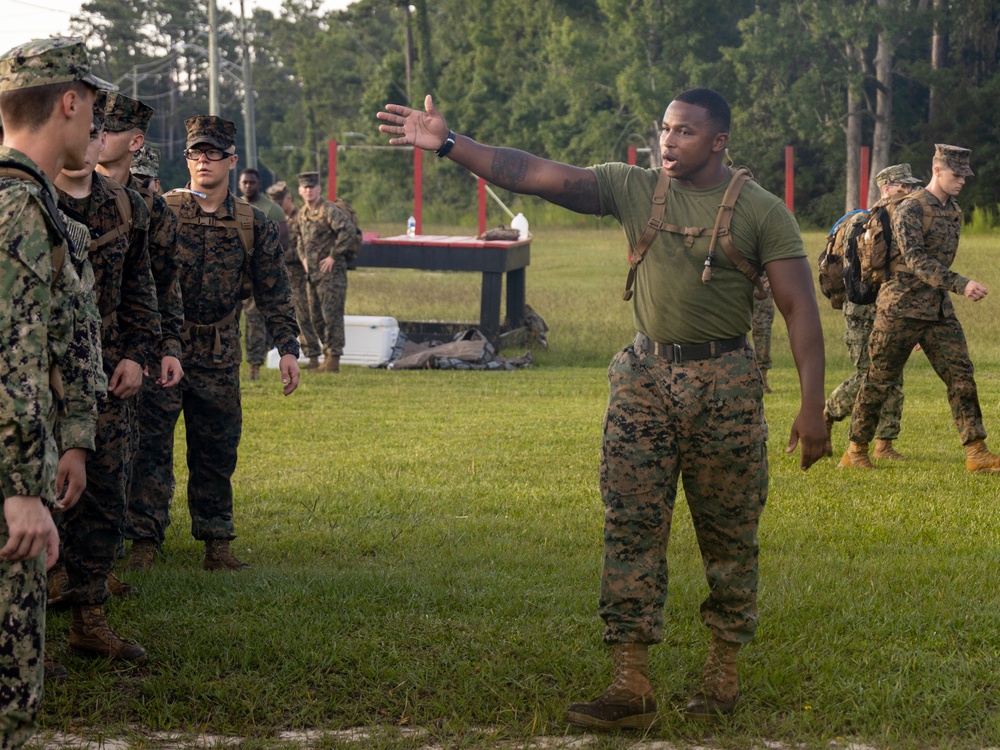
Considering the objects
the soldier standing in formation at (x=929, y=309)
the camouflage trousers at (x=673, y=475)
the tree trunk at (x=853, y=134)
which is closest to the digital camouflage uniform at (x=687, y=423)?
the camouflage trousers at (x=673, y=475)

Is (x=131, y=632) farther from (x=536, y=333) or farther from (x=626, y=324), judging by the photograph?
(x=626, y=324)

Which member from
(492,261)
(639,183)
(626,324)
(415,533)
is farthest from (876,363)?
(626,324)

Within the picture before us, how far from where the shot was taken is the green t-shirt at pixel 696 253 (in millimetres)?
4641

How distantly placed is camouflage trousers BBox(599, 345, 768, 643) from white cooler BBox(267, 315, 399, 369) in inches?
474

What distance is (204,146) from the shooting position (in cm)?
669

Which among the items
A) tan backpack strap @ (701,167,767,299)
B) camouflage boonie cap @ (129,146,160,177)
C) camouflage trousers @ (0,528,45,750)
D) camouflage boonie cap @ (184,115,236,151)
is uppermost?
camouflage boonie cap @ (184,115,236,151)

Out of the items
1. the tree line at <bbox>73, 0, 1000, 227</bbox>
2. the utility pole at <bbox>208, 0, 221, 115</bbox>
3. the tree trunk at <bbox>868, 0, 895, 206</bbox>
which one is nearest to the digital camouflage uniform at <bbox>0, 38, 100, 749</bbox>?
the utility pole at <bbox>208, 0, 221, 115</bbox>

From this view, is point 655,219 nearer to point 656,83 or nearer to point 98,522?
point 98,522

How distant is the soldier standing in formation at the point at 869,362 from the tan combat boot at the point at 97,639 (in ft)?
19.2

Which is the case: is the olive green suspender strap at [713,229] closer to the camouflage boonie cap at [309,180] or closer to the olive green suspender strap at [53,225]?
the olive green suspender strap at [53,225]

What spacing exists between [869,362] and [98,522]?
6.04 metres

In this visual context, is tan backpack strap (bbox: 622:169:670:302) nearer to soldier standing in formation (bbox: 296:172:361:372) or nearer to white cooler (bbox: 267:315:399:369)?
soldier standing in formation (bbox: 296:172:361:372)

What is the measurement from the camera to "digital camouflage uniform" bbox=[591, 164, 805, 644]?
183 inches

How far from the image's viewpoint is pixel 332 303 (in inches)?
613
